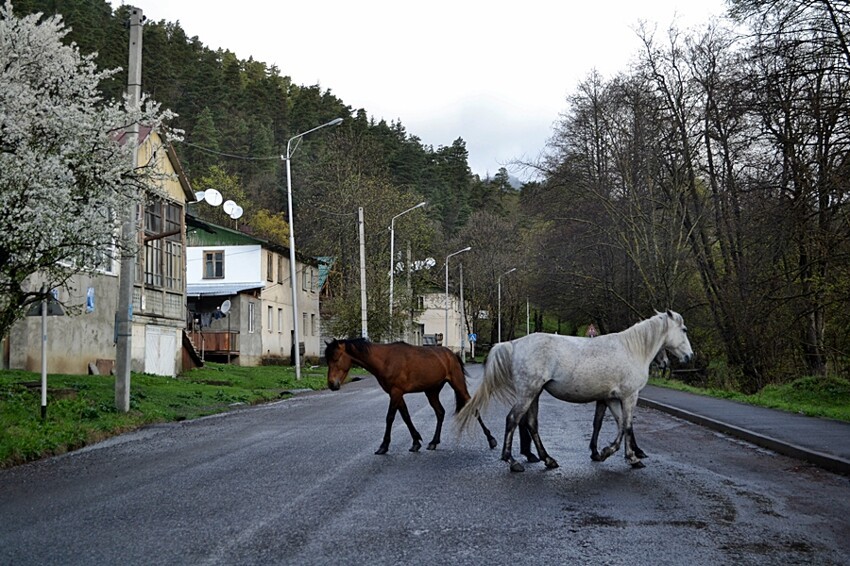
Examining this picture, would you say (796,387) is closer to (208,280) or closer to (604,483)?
(604,483)

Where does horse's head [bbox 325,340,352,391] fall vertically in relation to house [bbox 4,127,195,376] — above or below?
below

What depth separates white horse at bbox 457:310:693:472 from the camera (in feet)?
37.4

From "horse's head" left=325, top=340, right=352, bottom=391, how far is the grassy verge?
14.4 ft

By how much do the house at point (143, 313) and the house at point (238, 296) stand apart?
8.44m

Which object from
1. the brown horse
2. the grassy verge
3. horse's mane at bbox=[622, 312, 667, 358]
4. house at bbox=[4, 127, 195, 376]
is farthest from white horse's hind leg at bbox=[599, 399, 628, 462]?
house at bbox=[4, 127, 195, 376]

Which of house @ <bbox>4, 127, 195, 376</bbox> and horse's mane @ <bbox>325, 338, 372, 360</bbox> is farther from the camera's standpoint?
house @ <bbox>4, 127, 195, 376</bbox>

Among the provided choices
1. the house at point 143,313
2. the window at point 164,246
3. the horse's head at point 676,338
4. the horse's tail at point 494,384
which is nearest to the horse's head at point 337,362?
the horse's tail at point 494,384

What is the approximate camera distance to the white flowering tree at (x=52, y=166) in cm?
1480

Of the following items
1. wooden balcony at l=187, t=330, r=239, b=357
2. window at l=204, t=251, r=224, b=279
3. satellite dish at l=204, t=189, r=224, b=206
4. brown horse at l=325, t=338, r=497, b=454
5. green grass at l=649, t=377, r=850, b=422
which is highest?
satellite dish at l=204, t=189, r=224, b=206

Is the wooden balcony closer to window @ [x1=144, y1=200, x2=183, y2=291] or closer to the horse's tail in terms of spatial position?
window @ [x1=144, y1=200, x2=183, y2=291]

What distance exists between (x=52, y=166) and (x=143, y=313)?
21263mm

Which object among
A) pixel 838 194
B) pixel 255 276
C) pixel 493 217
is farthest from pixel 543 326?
pixel 838 194

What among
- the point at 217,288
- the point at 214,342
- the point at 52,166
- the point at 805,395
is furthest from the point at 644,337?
the point at 217,288

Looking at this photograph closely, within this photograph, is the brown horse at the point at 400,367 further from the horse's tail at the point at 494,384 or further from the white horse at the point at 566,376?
the white horse at the point at 566,376
